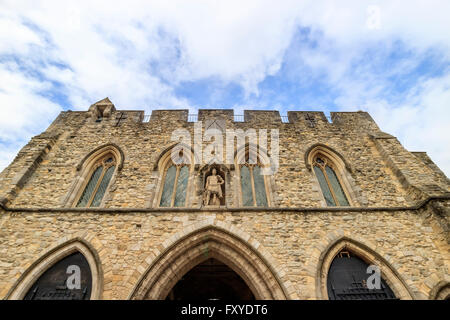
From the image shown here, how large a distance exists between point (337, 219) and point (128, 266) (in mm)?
5502

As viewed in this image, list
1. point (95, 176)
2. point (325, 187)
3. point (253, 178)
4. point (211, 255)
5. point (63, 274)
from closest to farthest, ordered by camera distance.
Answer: point (63, 274) < point (211, 255) < point (325, 187) < point (253, 178) < point (95, 176)

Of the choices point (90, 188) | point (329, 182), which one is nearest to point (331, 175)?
point (329, 182)

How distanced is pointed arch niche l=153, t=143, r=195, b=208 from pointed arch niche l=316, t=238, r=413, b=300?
389 centimetres

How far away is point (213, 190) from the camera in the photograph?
6.77 m

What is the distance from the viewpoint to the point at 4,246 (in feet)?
18.6

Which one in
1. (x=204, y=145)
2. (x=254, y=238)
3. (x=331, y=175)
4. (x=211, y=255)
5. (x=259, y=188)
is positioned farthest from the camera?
(x=204, y=145)

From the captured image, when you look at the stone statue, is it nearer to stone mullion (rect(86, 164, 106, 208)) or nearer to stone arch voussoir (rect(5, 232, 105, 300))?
stone arch voussoir (rect(5, 232, 105, 300))

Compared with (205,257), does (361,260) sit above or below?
below

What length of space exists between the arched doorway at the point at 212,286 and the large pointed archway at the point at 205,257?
2.02 m

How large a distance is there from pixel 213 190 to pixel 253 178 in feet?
5.36

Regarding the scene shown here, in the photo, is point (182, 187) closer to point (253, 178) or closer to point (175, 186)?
point (175, 186)

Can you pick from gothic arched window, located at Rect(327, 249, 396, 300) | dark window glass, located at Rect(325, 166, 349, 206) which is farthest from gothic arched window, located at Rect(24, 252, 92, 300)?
dark window glass, located at Rect(325, 166, 349, 206)
